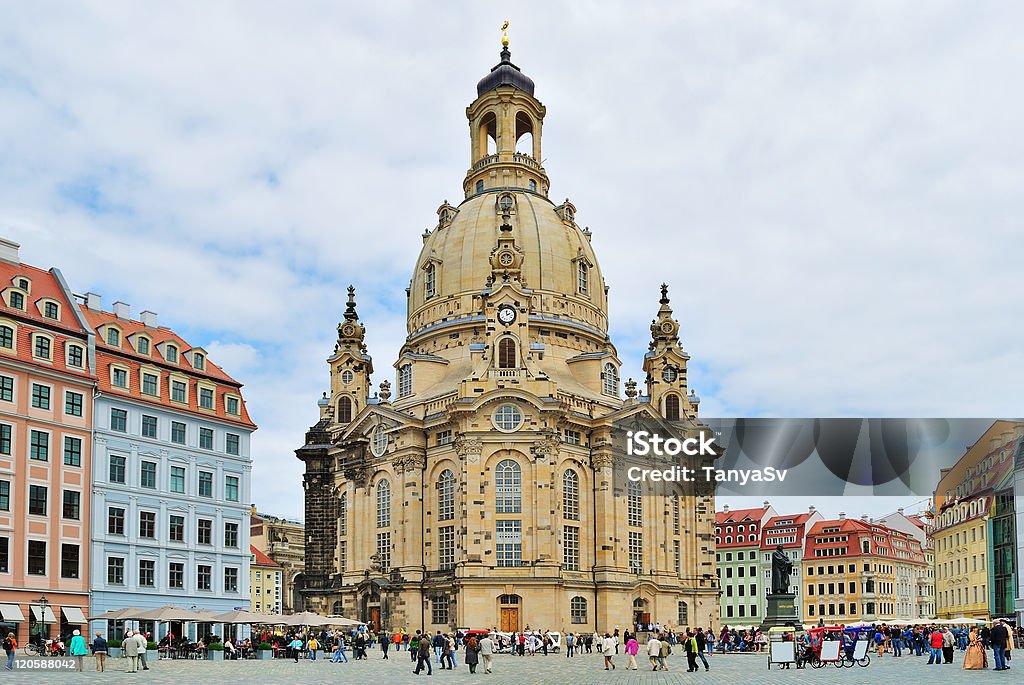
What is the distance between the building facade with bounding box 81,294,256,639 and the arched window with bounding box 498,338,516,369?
26435 millimetres

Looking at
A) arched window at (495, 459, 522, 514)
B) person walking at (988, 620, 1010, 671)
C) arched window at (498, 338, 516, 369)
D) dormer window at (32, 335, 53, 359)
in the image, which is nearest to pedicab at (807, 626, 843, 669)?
person walking at (988, 620, 1010, 671)

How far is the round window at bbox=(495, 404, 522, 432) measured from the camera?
95375 millimetres

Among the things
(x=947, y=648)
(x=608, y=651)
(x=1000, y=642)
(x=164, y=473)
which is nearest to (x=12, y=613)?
(x=164, y=473)

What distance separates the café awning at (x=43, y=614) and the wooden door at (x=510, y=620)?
1469 inches

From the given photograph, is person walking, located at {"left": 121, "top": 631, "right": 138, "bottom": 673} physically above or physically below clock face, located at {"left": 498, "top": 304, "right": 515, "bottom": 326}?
below

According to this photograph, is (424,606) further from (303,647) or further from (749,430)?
(749,430)

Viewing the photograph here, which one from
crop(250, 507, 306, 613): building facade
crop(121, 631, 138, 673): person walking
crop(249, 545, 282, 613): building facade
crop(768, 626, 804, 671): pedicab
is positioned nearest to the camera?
crop(121, 631, 138, 673): person walking

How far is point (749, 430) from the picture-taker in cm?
3666

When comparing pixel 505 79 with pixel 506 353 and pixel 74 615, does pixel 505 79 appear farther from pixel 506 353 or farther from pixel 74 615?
pixel 74 615

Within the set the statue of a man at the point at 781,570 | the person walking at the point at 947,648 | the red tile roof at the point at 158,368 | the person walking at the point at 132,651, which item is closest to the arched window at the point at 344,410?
the red tile roof at the point at 158,368

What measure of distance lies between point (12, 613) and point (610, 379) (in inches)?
2408

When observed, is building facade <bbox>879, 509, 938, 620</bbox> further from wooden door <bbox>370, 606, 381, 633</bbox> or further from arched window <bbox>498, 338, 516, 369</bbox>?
wooden door <bbox>370, 606, 381, 633</bbox>

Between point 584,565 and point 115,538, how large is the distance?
1615 inches

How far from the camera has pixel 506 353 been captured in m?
99.4
